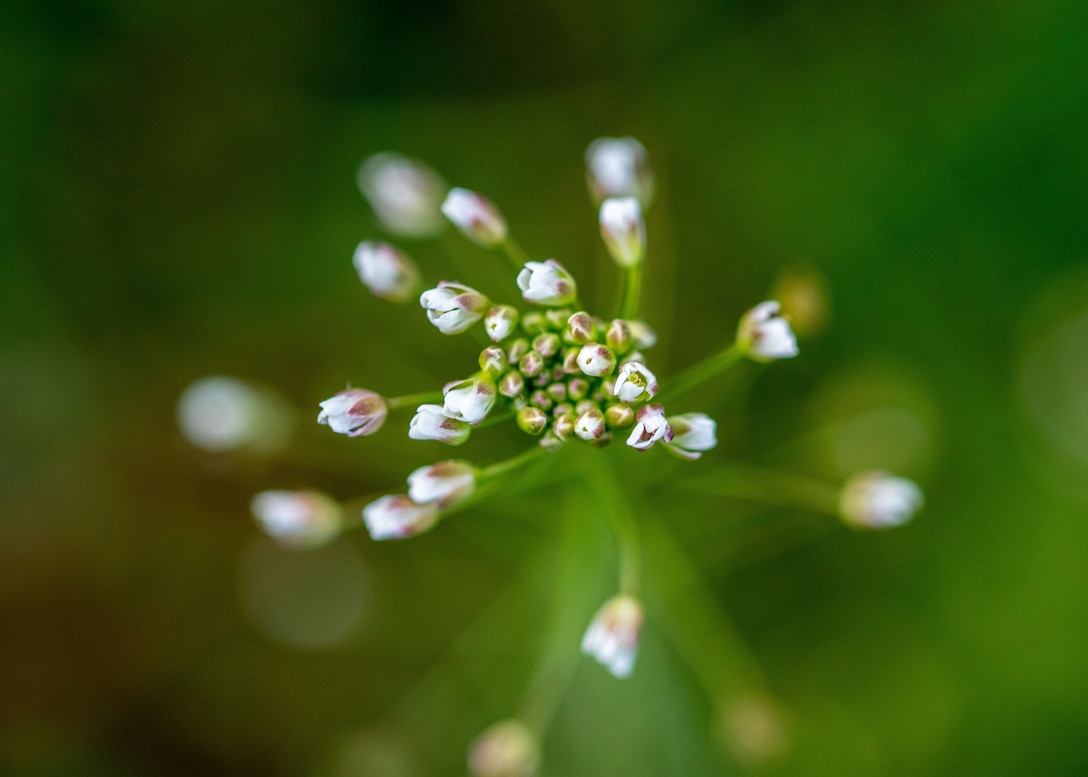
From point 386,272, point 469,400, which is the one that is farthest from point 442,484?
point 386,272

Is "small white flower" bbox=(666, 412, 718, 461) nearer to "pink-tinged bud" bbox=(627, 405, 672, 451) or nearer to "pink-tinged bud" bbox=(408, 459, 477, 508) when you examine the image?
"pink-tinged bud" bbox=(627, 405, 672, 451)

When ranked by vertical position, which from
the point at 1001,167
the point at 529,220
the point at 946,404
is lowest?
the point at 946,404

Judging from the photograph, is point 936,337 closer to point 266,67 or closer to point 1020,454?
point 1020,454

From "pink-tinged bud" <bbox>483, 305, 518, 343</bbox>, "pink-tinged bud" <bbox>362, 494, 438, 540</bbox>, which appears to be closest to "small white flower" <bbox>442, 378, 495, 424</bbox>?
"pink-tinged bud" <bbox>483, 305, 518, 343</bbox>

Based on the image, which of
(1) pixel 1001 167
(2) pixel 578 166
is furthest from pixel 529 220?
(1) pixel 1001 167

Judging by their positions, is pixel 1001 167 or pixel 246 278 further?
pixel 246 278

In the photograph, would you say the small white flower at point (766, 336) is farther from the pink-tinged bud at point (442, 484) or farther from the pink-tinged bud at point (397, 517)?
the pink-tinged bud at point (397, 517)

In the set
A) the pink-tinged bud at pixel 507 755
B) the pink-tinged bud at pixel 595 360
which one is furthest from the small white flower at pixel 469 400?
the pink-tinged bud at pixel 507 755
